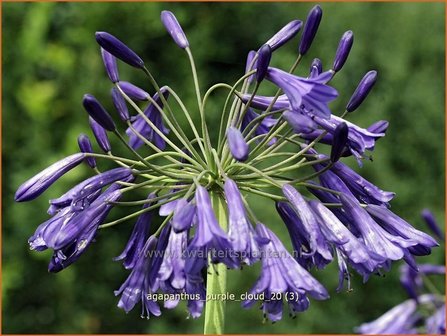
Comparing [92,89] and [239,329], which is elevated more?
[92,89]

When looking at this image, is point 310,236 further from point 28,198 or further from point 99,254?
point 99,254

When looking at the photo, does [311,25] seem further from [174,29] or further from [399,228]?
[399,228]

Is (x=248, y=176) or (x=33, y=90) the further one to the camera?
(x=33, y=90)

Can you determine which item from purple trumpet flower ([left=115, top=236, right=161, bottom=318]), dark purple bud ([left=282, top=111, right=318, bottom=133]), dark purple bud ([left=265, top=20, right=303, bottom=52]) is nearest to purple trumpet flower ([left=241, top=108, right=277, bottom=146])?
dark purple bud ([left=265, top=20, right=303, bottom=52])

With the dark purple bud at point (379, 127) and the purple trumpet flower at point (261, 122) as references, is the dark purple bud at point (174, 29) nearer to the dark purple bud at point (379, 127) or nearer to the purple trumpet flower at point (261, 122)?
the purple trumpet flower at point (261, 122)

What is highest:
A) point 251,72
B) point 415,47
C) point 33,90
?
point 415,47

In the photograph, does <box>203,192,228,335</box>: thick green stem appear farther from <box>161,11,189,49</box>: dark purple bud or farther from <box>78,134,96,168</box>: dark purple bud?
<box>161,11,189,49</box>: dark purple bud

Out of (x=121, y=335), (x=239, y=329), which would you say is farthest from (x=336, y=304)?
(x=121, y=335)
